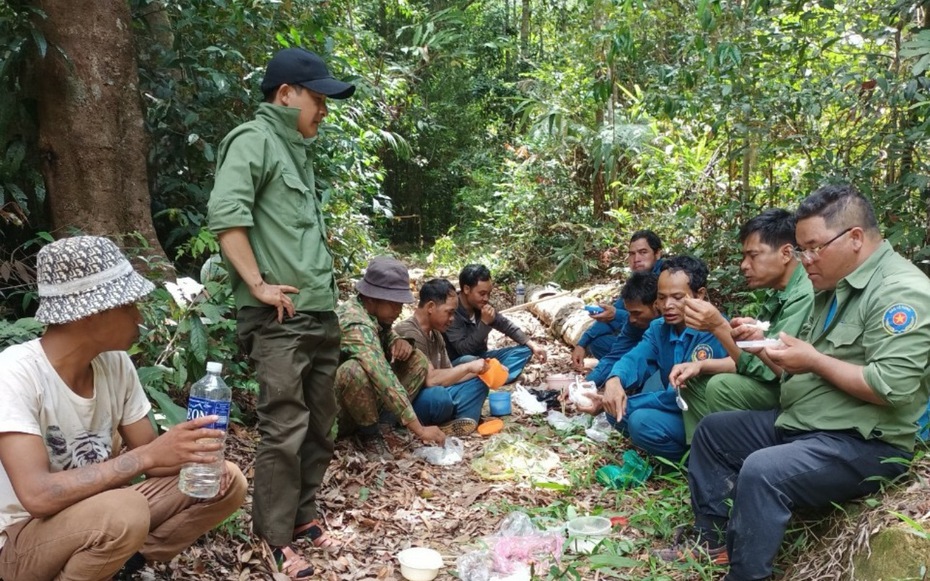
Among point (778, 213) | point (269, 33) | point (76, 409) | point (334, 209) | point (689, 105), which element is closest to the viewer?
point (76, 409)

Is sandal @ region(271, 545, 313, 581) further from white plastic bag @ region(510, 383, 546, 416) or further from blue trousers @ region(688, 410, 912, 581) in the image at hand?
white plastic bag @ region(510, 383, 546, 416)

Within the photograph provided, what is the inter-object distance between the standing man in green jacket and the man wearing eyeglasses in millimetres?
1945

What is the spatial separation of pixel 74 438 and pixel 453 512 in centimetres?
218

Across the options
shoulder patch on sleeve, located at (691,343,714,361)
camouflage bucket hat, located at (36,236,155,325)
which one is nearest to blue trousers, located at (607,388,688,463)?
shoulder patch on sleeve, located at (691,343,714,361)

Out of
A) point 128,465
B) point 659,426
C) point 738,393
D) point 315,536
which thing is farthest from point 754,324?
point 128,465

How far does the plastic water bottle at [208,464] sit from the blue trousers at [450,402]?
7.74 feet

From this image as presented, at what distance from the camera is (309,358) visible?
321 cm

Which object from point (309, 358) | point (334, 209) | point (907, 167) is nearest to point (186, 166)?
point (334, 209)

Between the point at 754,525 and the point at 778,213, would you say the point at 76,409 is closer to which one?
the point at 754,525

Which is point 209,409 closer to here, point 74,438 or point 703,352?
point 74,438

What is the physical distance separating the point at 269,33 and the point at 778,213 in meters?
4.11

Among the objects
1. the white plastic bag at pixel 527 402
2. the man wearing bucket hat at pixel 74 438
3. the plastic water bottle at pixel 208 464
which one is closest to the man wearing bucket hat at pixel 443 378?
the white plastic bag at pixel 527 402

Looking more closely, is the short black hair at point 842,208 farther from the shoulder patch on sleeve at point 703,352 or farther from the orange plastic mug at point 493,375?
the orange plastic mug at point 493,375

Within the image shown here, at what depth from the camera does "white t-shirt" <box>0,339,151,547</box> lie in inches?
83.0
